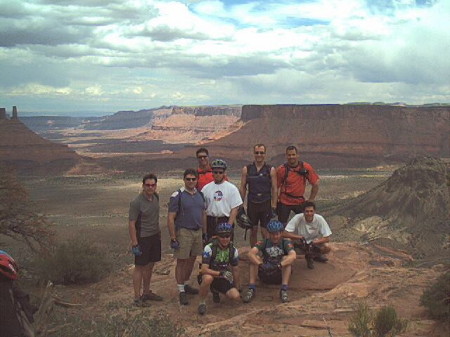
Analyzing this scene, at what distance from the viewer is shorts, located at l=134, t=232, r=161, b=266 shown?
21.9 ft

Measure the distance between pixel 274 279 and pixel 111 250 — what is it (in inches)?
448

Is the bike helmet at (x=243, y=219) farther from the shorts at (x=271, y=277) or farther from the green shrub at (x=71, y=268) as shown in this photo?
the green shrub at (x=71, y=268)

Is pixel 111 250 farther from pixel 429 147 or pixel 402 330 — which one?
pixel 429 147

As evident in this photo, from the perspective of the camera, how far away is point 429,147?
63.2 meters

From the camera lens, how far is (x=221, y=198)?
666 centimetres

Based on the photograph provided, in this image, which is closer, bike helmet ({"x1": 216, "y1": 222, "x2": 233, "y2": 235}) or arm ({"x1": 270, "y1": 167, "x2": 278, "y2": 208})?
bike helmet ({"x1": 216, "y1": 222, "x2": 233, "y2": 235})

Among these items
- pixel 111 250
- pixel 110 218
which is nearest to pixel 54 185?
pixel 110 218

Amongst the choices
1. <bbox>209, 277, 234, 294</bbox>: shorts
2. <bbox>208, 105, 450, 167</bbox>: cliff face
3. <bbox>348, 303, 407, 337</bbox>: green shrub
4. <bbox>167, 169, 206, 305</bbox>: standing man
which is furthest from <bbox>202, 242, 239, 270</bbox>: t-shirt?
<bbox>208, 105, 450, 167</bbox>: cliff face

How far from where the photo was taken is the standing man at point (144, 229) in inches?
254

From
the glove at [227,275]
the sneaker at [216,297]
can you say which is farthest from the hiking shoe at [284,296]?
the sneaker at [216,297]

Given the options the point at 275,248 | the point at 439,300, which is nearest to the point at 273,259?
the point at 275,248

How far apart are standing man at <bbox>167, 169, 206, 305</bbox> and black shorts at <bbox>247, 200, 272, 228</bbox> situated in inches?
36.2

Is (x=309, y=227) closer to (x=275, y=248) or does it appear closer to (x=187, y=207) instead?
(x=275, y=248)

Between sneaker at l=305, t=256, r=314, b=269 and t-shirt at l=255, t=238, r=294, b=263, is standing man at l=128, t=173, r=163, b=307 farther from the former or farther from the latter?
sneaker at l=305, t=256, r=314, b=269
